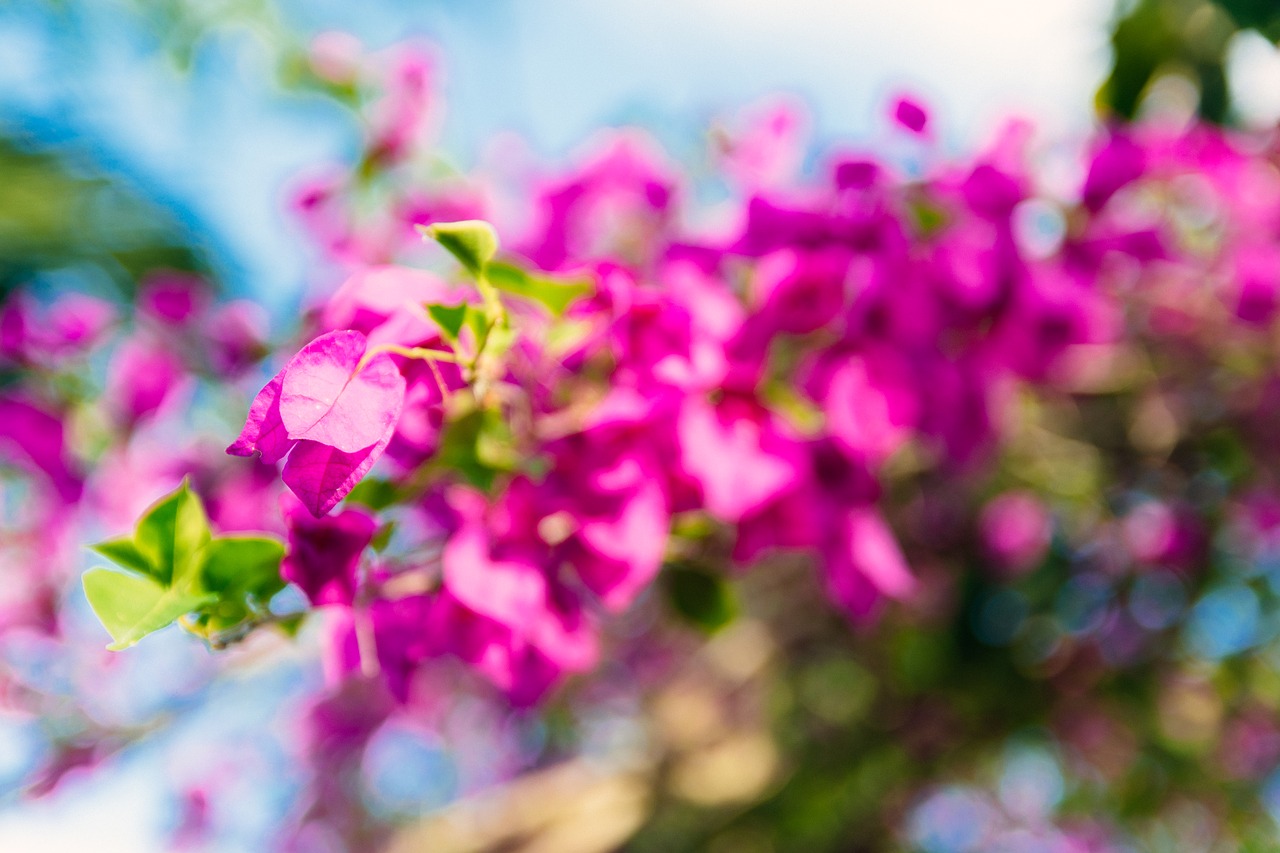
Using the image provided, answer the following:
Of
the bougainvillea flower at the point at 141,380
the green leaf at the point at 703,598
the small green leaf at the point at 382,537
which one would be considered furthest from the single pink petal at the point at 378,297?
the bougainvillea flower at the point at 141,380

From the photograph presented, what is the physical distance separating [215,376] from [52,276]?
44 cm

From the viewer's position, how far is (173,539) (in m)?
0.46

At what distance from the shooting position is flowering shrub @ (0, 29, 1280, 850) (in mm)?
476

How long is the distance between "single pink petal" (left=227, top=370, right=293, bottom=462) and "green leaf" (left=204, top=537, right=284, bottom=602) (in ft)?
0.35

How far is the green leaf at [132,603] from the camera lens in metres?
0.42

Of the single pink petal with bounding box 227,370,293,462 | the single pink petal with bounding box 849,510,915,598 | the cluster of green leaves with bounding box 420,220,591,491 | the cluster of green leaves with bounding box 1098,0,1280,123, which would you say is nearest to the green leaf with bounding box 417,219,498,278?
the cluster of green leaves with bounding box 420,220,591,491

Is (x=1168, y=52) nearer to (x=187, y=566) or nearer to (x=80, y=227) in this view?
(x=187, y=566)

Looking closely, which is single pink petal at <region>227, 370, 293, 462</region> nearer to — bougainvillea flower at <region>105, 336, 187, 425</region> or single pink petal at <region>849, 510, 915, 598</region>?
single pink petal at <region>849, 510, 915, 598</region>

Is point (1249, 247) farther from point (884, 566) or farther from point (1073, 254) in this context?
point (884, 566)

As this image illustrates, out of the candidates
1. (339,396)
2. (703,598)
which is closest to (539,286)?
(339,396)

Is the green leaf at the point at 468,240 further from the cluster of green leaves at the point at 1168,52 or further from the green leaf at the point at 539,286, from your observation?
the cluster of green leaves at the point at 1168,52

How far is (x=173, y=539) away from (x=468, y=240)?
0.20 m

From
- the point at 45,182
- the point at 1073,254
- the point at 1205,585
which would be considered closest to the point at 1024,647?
the point at 1205,585

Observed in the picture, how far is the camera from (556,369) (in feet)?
1.93
